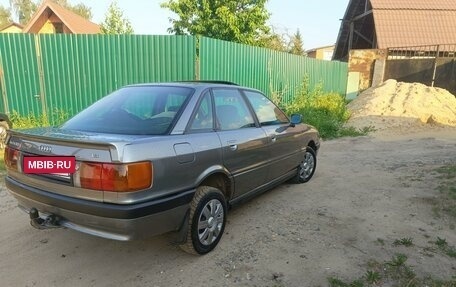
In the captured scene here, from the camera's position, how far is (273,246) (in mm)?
3596

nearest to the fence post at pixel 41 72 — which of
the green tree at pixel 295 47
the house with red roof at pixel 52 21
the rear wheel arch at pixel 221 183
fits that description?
the rear wheel arch at pixel 221 183

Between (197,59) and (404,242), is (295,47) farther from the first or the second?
(404,242)

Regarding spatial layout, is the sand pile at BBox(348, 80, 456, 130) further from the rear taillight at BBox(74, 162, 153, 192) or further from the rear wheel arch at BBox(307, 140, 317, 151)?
the rear taillight at BBox(74, 162, 153, 192)

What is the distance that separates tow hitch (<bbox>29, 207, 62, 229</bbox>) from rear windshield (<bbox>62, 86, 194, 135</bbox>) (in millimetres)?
812

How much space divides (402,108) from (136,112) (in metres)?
12.2

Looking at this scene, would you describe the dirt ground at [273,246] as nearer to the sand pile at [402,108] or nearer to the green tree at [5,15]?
the sand pile at [402,108]

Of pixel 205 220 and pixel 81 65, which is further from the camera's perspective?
pixel 81 65

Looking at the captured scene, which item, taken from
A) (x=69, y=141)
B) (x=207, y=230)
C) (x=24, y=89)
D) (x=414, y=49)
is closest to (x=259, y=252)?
(x=207, y=230)

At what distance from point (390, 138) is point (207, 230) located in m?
8.71

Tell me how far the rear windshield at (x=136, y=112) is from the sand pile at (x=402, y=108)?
31.4ft

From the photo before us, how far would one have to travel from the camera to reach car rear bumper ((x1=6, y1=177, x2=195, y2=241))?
8.70ft

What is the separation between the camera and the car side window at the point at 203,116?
3362mm

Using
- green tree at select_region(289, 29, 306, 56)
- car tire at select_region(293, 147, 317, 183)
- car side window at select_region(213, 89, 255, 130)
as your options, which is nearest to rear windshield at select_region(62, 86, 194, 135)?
car side window at select_region(213, 89, 255, 130)

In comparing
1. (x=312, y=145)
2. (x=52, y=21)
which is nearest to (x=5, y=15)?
(x=52, y=21)
